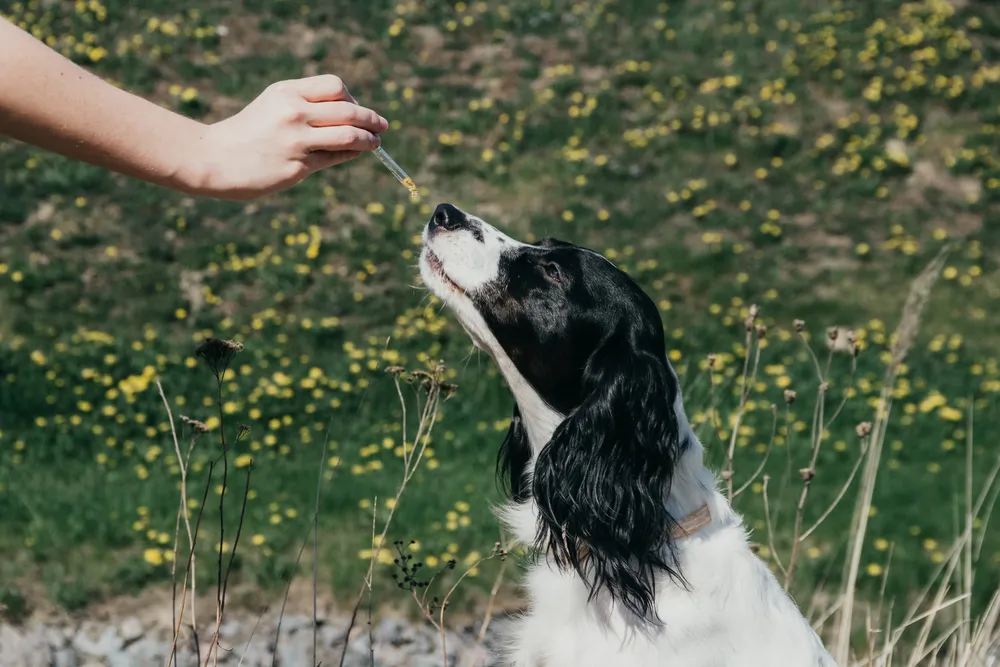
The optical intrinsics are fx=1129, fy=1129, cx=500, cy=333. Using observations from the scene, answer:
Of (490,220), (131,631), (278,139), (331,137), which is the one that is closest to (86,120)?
(278,139)

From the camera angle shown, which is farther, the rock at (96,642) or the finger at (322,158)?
the rock at (96,642)

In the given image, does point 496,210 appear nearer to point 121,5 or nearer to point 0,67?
point 121,5

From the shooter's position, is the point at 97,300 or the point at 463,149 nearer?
the point at 97,300

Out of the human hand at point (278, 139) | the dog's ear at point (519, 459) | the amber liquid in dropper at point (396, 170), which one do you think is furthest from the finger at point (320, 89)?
the dog's ear at point (519, 459)

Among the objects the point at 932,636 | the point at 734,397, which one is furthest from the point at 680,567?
the point at 734,397

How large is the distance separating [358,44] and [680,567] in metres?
9.69

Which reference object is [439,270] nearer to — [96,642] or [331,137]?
[331,137]

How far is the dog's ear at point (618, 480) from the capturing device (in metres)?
3.01

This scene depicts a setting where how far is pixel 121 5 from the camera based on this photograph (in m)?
11.8

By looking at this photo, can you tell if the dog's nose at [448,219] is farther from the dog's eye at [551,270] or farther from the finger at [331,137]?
the finger at [331,137]

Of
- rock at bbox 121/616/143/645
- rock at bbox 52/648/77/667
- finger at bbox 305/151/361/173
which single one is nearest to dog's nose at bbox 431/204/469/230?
finger at bbox 305/151/361/173

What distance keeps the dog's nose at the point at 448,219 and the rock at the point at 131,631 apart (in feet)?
9.08

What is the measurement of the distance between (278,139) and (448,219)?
105 cm

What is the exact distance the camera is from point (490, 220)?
965 centimetres
